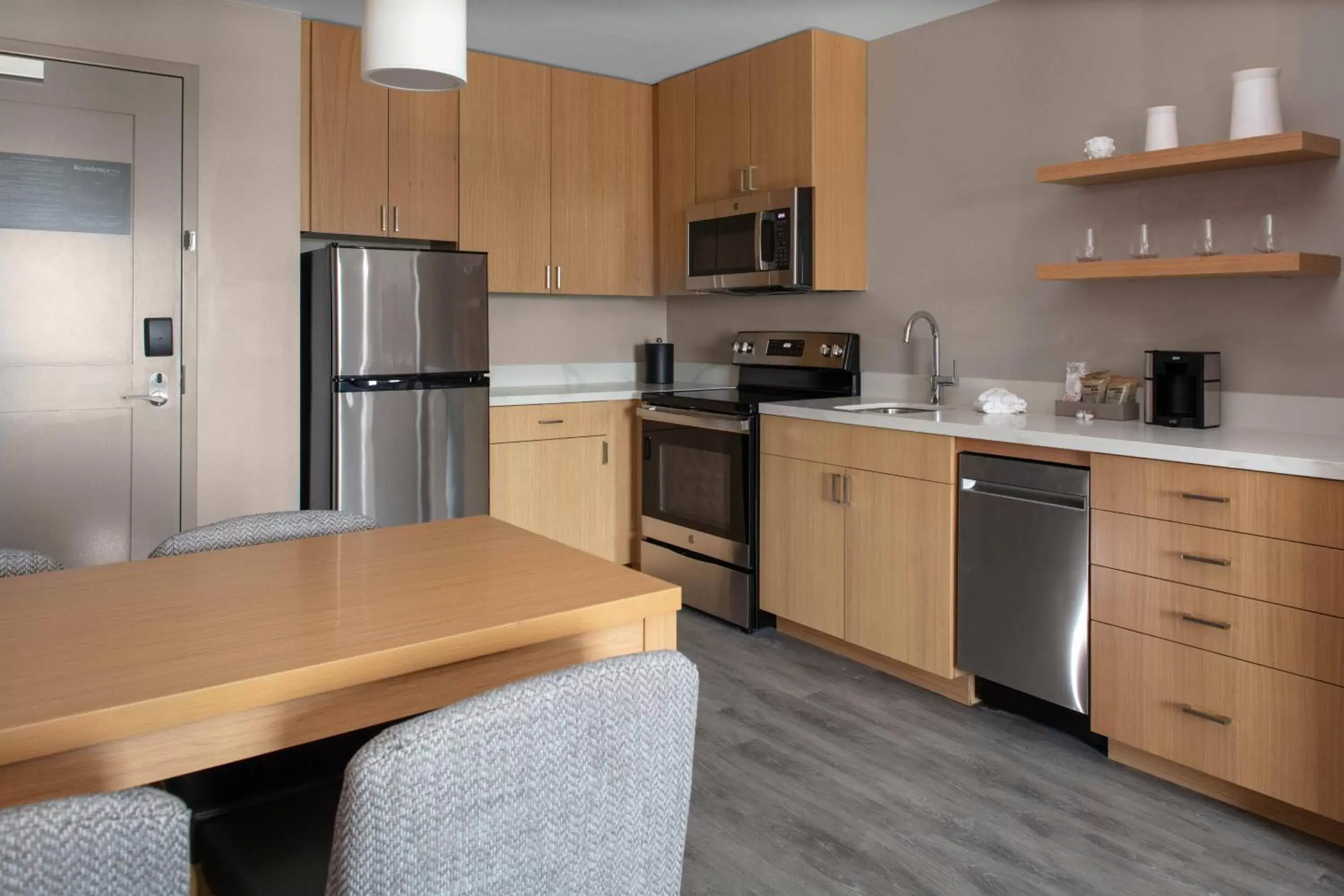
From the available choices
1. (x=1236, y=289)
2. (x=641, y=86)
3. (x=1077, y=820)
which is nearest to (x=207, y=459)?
(x=641, y=86)

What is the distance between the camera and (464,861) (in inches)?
38.1

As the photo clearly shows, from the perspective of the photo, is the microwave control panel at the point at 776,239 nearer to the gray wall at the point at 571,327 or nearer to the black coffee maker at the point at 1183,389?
the gray wall at the point at 571,327

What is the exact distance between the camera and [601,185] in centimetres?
470

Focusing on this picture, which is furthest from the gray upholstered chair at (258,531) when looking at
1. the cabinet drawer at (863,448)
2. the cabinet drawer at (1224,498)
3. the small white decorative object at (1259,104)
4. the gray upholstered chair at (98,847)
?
the small white decorative object at (1259,104)

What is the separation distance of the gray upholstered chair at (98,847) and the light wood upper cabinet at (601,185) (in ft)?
12.9

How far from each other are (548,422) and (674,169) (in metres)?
1.36

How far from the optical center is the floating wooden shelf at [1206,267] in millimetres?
2564

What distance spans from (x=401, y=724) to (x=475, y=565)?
2.69ft

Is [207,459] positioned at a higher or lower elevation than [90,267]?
lower

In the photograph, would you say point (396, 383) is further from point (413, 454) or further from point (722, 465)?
point (722, 465)

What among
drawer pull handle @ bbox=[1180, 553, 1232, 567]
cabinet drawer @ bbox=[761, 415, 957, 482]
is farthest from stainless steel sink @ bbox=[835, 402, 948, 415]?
drawer pull handle @ bbox=[1180, 553, 1232, 567]

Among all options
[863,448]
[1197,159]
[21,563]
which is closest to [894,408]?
[863,448]

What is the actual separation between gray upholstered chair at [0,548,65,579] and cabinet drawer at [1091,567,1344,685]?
8.01 feet

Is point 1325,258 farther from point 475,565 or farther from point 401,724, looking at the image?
point 401,724
